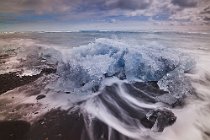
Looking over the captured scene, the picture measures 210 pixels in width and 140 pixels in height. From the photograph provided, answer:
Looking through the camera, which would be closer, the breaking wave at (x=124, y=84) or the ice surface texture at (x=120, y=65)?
the breaking wave at (x=124, y=84)

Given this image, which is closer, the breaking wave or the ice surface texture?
the breaking wave

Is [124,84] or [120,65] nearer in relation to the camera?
[124,84]

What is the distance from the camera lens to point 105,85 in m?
2.59

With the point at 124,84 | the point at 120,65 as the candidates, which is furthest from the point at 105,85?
the point at 120,65

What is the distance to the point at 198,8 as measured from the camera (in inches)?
137

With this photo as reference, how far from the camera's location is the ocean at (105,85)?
1897mm

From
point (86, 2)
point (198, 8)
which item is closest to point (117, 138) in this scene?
point (86, 2)

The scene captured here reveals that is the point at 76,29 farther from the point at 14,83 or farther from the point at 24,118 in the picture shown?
the point at 24,118

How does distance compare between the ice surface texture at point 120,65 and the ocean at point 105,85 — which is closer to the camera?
the ocean at point 105,85

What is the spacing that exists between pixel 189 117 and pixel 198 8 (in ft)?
6.73

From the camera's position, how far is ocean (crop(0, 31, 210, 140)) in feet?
6.23

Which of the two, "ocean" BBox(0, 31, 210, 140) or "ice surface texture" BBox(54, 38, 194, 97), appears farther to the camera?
"ice surface texture" BBox(54, 38, 194, 97)

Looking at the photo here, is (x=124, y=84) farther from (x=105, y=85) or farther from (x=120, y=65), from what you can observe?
(x=120, y=65)

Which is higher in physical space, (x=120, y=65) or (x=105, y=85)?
(x=120, y=65)
